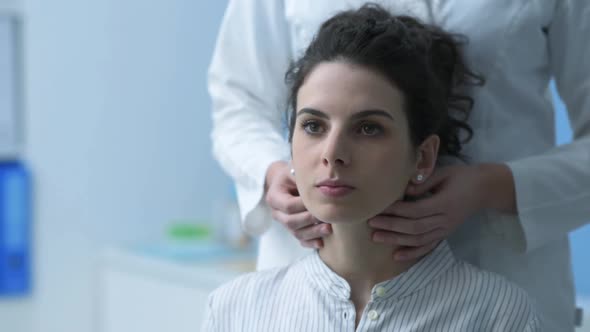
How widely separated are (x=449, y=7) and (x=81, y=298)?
79.1 inches

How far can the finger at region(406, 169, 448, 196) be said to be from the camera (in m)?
1.06

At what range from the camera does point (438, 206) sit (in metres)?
1.03

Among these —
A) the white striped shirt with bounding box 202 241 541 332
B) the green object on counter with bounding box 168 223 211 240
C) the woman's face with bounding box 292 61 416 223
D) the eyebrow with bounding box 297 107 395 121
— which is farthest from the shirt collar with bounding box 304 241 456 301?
the green object on counter with bounding box 168 223 211 240

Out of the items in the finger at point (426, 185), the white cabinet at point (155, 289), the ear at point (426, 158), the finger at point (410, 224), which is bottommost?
the white cabinet at point (155, 289)

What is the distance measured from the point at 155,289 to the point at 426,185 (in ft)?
5.31

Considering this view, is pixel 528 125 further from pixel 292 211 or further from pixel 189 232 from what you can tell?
pixel 189 232

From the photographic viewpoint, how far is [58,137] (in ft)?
8.91

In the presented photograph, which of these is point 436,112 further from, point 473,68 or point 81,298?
point 81,298

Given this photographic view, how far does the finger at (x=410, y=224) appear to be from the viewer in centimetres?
103

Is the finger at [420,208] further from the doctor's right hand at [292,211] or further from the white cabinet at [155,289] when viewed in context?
the white cabinet at [155,289]

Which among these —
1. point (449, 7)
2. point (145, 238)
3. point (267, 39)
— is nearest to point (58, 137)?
point (145, 238)

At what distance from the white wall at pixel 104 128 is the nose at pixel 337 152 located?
1.91 metres

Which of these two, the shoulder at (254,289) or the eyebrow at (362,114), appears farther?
the shoulder at (254,289)

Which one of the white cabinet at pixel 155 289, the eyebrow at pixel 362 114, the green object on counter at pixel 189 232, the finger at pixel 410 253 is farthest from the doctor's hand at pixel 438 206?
the green object on counter at pixel 189 232
